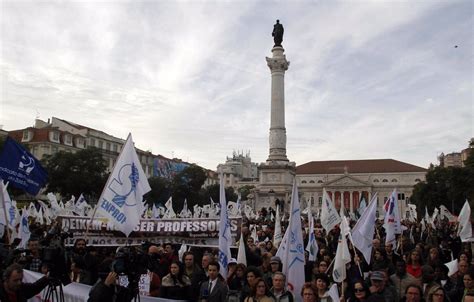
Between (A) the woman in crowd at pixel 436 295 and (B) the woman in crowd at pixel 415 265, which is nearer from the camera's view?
(A) the woman in crowd at pixel 436 295

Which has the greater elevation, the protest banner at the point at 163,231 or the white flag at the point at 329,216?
the white flag at the point at 329,216

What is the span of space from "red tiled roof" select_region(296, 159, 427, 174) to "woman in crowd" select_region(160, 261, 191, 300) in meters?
109

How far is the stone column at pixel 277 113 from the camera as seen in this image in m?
54.6

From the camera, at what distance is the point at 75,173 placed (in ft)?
173

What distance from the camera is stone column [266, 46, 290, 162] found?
54625 mm

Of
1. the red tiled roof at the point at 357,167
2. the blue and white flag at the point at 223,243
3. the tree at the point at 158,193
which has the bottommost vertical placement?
the blue and white flag at the point at 223,243

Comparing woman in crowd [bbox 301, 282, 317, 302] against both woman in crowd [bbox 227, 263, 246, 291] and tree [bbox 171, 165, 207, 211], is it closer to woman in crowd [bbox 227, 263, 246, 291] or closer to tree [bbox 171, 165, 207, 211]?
woman in crowd [bbox 227, 263, 246, 291]

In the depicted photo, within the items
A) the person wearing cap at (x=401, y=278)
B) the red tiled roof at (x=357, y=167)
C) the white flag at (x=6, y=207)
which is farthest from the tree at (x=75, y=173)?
the red tiled roof at (x=357, y=167)

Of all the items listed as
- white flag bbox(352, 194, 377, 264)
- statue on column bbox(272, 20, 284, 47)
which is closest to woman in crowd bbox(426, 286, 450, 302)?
white flag bbox(352, 194, 377, 264)

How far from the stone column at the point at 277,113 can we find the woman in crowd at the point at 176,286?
47949 millimetres

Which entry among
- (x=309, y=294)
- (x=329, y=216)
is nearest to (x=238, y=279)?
(x=309, y=294)

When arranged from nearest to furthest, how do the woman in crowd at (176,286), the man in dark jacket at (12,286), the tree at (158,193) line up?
the man in dark jacket at (12,286), the woman in crowd at (176,286), the tree at (158,193)

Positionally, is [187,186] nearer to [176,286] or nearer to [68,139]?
[68,139]

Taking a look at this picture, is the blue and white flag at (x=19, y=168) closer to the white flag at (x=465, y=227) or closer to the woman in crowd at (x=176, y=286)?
the woman in crowd at (x=176, y=286)
